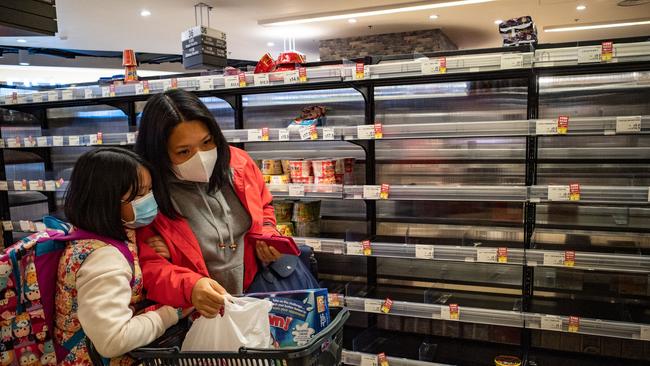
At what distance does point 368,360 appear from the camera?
3123 millimetres

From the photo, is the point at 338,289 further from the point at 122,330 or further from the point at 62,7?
the point at 62,7

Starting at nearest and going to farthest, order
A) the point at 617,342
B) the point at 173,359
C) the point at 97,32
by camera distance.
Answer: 1. the point at 173,359
2. the point at 617,342
3. the point at 97,32

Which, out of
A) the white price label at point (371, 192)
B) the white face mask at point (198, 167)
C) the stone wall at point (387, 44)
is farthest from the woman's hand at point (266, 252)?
the stone wall at point (387, 44)

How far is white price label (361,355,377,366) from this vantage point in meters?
3.11

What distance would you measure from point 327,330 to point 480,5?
7135 mm

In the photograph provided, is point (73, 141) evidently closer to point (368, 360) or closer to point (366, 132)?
point (366, 132)

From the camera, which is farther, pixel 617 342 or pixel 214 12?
pixel 214 12

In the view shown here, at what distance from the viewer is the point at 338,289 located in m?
3.44

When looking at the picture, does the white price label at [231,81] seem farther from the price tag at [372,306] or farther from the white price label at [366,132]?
the price tag at [372,306]

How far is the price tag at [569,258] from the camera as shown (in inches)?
106

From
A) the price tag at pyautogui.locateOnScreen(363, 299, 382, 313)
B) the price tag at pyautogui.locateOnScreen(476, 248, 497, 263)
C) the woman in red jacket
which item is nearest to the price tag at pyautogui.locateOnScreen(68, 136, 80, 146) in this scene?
the price tag at pyautogui.locateOnScreen(363, 299, 382, 313)

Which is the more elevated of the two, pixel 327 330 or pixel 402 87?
pixel 402 87

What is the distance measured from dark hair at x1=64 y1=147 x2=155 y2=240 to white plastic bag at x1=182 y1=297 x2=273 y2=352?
322 mm

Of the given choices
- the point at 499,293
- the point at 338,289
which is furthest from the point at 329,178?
the point at 499,293
